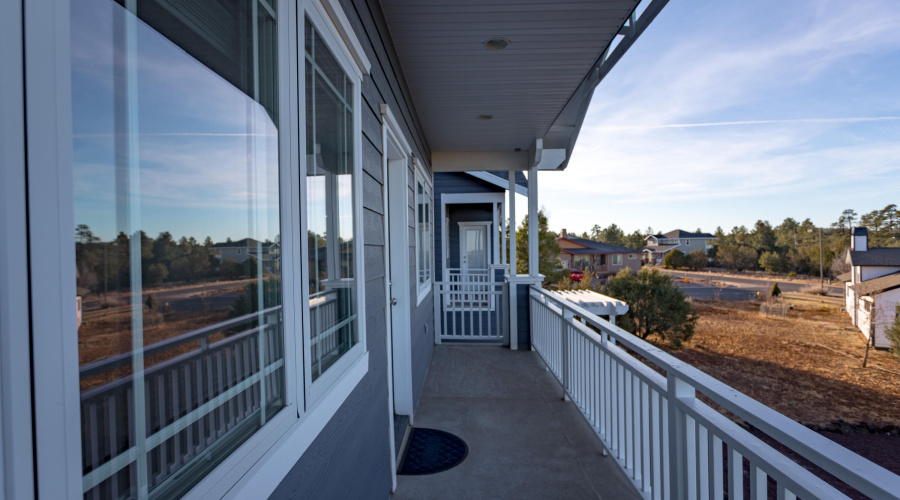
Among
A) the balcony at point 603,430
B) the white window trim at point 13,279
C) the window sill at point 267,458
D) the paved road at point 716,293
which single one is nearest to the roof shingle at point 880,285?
the paved road at point 716,293

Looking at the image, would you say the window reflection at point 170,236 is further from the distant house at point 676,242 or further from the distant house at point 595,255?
the distant house at point 676,242

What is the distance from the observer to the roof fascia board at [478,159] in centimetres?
570

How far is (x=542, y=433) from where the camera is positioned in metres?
3.20

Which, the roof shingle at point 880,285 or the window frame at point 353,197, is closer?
the window frame at point 353,197

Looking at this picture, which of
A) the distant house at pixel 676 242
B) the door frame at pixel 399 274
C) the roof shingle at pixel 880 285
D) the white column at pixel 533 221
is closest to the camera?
the door frame at pixel 399 274

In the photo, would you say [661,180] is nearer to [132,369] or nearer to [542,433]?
[542,433]

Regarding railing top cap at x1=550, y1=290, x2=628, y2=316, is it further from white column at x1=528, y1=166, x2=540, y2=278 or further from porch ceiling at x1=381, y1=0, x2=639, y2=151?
porch ceiling at x1=381, y1=0, x2=639, y2=151

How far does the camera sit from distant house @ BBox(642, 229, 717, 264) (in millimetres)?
46562

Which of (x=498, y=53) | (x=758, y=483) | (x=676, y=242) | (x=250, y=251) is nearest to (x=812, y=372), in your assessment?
(x=498, y=53)

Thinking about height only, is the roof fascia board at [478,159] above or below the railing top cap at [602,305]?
above

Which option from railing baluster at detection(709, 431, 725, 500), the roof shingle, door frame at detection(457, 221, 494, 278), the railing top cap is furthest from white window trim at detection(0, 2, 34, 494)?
the roof shingle

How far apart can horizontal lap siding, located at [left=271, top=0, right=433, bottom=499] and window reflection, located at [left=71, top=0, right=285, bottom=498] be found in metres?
0.39

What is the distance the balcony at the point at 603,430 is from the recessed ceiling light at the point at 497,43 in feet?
5.59

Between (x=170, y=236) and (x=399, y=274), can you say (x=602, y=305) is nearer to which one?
(x=399, y=274)
